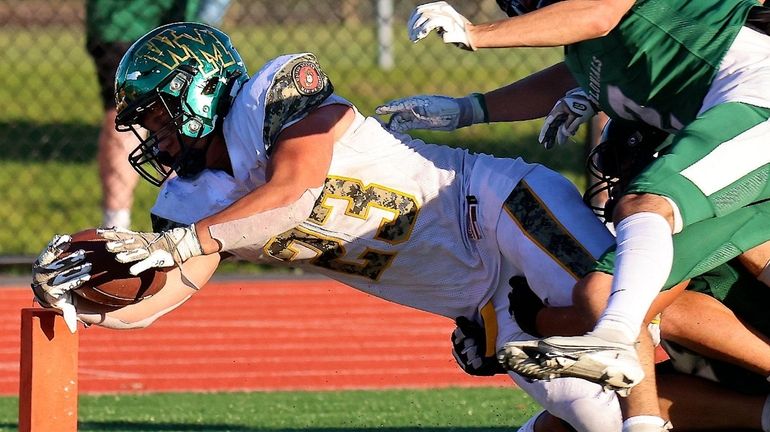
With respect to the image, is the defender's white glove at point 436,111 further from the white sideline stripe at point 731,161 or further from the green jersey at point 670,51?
the white sideline stripe at point 731,161

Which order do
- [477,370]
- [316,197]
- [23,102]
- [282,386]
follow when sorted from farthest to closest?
[23,102] < [282,386] < [477,370] < [316,197]

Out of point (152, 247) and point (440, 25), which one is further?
point (152, 247)

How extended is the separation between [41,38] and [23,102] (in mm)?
3801

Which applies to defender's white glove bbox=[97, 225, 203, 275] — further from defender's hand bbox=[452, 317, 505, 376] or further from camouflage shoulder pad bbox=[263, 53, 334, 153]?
defender's hand bbox=[452, 317, 505, 376]

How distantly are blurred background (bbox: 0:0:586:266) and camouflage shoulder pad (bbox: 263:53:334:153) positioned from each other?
440 cm

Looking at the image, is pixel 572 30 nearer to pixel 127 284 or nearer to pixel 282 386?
pixel 127 284

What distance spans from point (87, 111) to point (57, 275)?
889 centimetres

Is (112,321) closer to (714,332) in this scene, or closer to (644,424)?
(644,424)

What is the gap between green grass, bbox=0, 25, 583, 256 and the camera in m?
9.98

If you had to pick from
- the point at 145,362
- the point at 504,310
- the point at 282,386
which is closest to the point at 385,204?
the point at 504,310

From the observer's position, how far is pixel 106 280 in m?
3.78

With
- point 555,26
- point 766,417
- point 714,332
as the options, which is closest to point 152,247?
point 555,26

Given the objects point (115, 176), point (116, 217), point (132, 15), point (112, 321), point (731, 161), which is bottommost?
point (116, 217)

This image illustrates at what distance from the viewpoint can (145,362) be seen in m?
6.64
